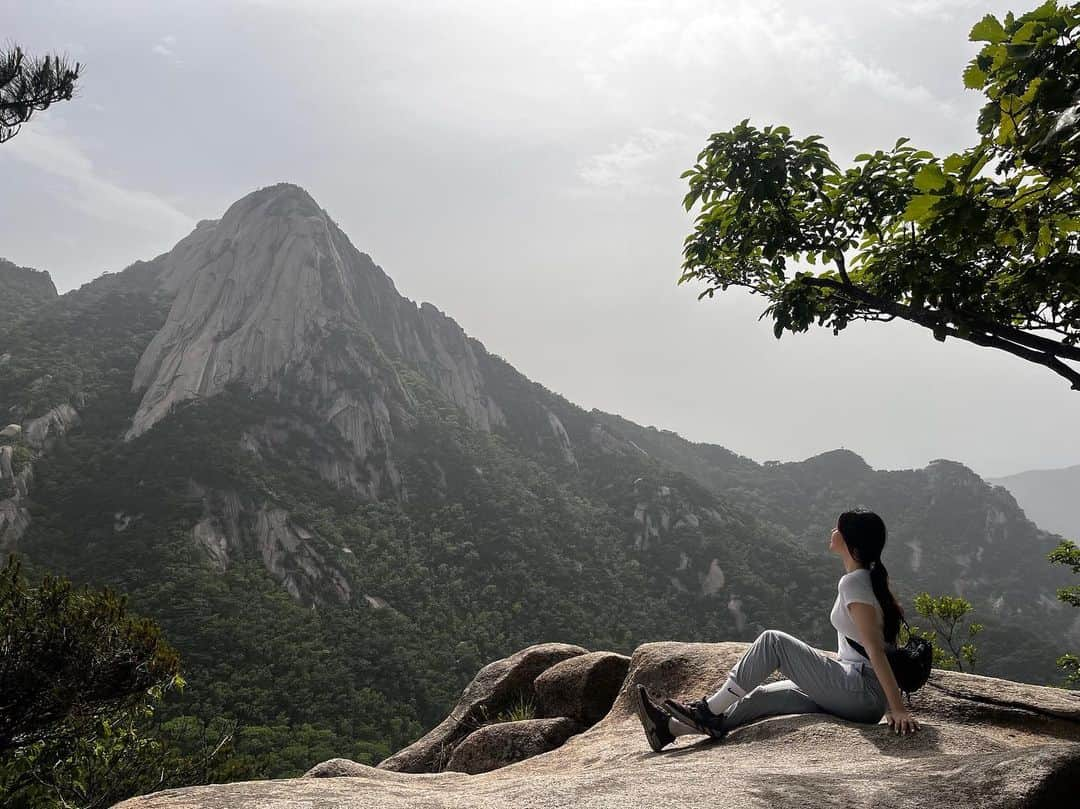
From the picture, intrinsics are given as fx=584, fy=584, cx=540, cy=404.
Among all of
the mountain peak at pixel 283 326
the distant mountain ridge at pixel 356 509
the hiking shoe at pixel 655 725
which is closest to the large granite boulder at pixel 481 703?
the hiking shoe at pixel 655 725

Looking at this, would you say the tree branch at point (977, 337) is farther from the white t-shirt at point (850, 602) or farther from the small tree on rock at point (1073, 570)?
the small tree on rock at point (1073, 570)

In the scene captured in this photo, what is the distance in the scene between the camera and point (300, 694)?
4394cm

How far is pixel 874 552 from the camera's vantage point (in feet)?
13.5

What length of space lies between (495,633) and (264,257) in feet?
246

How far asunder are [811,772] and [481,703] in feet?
23.4

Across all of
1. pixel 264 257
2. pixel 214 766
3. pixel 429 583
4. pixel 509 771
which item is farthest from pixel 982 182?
pixel 264 257

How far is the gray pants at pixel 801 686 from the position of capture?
4125 millimetres

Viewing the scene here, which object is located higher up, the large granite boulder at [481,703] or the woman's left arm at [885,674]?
the woman's left arm at [885,674]

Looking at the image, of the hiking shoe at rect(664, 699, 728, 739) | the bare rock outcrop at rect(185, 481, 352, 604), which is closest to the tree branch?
the hiking shoe at rect(664, 699, 728, 739)

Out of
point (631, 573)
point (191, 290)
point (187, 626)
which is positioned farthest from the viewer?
point (191, 290)

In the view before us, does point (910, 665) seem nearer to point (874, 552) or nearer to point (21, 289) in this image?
point (874, 552)

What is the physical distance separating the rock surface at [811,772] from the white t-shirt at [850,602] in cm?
47

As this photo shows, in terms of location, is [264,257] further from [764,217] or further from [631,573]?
[764,217]

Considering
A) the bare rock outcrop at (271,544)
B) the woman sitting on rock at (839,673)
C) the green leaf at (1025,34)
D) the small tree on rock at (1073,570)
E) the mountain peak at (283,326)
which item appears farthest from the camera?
the mountain peak at (283,326)
